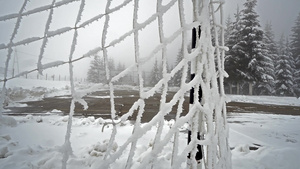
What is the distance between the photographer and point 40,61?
1225 millimetres

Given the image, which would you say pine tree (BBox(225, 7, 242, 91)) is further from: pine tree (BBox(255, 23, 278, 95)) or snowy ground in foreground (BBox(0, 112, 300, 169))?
snowy ground in foreground (BBox(0, 112, 300, 169))

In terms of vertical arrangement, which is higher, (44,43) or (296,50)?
(296,50)

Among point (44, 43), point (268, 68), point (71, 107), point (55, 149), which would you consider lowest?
point (55, 149)

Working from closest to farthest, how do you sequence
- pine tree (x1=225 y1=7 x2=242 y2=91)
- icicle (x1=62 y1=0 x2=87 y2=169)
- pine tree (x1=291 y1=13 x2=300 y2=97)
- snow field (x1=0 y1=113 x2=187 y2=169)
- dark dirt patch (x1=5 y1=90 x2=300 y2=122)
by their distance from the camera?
icicle (x1=62 y1=0 x2=87 y2=169), snow field (x1=0 y1=113 x2=187 y2=169), dark dirt patch (x1=5 y1=90 x2=300 y2=122), pine tree (x1=225 y1=7 x2=242 y2=91), pine tree (x1=291 y1=13 x2=300 y2=97)

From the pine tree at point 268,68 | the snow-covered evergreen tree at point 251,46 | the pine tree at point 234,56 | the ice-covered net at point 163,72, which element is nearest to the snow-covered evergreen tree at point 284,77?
A: the pine tree at point 268,68

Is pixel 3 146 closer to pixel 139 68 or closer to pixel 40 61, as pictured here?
pixel 40 61

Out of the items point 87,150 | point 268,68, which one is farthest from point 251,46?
point 87,150

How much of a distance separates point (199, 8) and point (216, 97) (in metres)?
0.69

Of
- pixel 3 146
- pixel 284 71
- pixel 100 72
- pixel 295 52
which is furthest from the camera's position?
pixel 100 72

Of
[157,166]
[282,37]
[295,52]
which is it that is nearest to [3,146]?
[157,166]

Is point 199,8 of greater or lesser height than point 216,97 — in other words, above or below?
above

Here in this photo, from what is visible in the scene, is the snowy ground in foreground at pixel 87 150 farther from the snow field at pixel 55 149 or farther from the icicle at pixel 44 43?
the icicle at pixel 44 43

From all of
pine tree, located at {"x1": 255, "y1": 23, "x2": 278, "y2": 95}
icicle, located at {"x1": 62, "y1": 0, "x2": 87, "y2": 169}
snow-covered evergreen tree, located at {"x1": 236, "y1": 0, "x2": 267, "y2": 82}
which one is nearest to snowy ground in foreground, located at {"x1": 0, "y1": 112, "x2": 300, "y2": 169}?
icicle, located at {"x1": 62, "y1": 0, "x2": 87, "y2": 169}

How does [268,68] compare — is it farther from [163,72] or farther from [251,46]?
[163,72]
